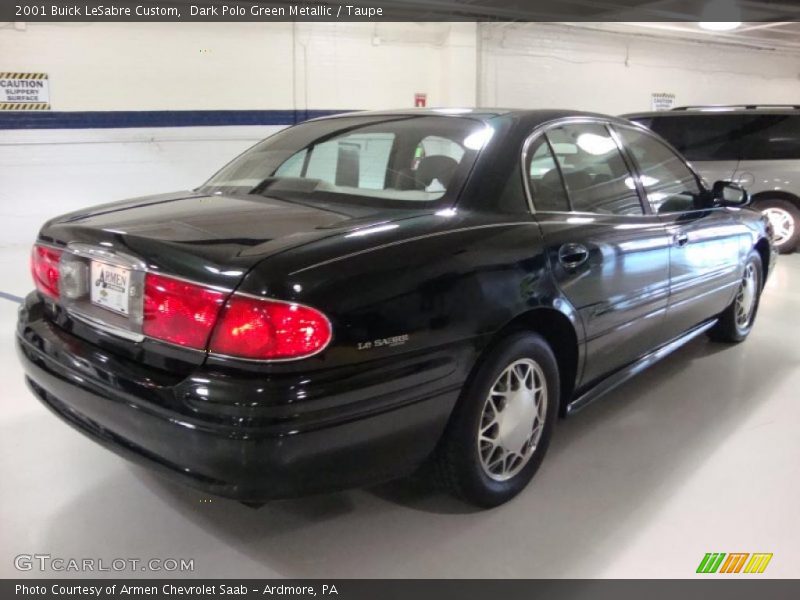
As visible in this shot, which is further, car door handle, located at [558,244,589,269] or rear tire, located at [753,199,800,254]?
rear tire, located at [753,199,800,254]

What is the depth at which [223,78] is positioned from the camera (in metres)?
7.62

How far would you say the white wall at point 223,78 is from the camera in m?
7.03

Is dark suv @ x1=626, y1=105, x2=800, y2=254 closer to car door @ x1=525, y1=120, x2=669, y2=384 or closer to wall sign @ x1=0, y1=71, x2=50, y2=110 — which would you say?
car door @ x1=525, y1=120, x2=669, y2=384

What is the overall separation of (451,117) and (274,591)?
164 cm

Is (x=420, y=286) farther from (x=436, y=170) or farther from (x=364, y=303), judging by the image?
(x=436, y=170)

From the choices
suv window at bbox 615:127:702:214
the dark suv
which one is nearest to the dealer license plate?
suv window at bbox 615:127:702:214

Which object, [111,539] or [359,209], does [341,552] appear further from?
[359,209]

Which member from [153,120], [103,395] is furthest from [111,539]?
[153,120]

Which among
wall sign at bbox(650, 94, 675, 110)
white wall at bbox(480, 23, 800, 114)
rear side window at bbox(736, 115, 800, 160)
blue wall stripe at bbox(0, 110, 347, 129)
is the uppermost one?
white wall at bbox(480, 23, 800, 114)

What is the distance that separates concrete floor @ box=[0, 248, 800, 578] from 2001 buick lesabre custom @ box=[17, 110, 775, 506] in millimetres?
207

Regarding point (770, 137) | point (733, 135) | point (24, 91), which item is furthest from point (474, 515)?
point (24, 91)

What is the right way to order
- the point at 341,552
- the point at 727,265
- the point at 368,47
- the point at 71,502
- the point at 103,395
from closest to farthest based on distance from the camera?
the point at 103,395
the point at 341,552
the point at 71,502
the point at 727,265
the point at 368,47

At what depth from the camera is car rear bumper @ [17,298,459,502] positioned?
1459 mm

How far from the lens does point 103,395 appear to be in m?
1.68
